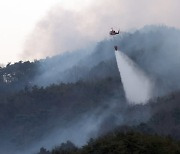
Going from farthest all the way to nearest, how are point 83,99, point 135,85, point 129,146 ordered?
point 83,99, point 135,85, point 129,146

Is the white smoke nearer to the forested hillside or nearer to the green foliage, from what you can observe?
the forested hillside

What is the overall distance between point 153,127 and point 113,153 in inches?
2757

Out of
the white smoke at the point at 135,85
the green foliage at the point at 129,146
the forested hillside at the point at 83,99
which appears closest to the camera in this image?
the green foliage at the point at 129,146

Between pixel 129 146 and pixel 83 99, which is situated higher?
pixel 83 99

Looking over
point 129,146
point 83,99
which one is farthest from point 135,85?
point 129,146

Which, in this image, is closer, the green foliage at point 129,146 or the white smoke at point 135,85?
the green foliage at point 129,146

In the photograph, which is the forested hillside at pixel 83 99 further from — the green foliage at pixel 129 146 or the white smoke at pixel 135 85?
the green foliage at pixel 129 146

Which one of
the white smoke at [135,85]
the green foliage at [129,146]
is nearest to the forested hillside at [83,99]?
the white smoke at [135,85]

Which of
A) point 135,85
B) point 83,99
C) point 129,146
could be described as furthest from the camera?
point 83,99

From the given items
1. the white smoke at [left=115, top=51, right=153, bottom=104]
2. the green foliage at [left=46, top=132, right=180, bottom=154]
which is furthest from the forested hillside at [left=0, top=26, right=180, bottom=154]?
the green foliage at [left=46, top=132, right=180, bottom=154]

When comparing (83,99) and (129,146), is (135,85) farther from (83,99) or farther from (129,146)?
(129,146)

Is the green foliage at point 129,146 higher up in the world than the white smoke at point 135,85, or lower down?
lower down

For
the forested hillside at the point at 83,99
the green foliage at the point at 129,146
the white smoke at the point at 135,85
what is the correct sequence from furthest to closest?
1. the forested hillside at the point at 83,99
2. the white smoke at the point at 135,85
3. the green foliage at the point at 129,146

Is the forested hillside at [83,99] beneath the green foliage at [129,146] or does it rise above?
above
